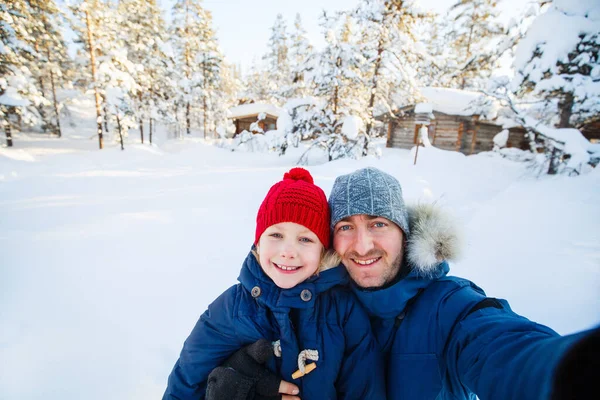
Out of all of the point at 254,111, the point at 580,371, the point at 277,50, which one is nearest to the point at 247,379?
the point at 580,371

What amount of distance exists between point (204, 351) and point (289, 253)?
85 cm

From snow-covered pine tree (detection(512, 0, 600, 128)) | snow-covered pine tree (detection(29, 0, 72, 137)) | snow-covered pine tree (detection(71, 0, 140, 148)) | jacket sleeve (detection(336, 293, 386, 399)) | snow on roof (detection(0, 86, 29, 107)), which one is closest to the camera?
jacket sleeve (detection(336, 293, 386, 399))

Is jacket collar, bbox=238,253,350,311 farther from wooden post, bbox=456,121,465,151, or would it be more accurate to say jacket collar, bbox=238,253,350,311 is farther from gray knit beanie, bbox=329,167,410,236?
wooden post, bbox=456,121,465,151

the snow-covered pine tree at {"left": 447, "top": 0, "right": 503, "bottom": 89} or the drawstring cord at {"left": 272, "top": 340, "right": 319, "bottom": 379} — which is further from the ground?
the snow-covered pine tree at {"left": 447, "top": 0, "right": 503, "bottom": 89}

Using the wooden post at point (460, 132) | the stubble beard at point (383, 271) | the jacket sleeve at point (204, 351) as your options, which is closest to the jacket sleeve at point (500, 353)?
the stubble beard at point (383, 271)

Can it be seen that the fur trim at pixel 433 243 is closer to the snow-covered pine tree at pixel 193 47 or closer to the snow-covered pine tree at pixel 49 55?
the snow-covered pine tree at pixel 49 55

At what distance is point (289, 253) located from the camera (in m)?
1.74

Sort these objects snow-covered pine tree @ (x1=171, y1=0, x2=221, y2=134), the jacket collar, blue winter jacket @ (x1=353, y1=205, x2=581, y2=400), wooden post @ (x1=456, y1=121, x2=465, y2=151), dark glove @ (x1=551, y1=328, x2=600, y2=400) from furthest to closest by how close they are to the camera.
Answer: snow-covered pine tree @ (x1=171, y1=0, x2=221, y2=134)
wooden post @ (x1=456, y1=121, x2=465, y2=151)
the jacket collar
blue winter jacket @ (x1=353, y1=205, x2=581, y2=400)
dark glove @ (x1=551, y1=328, x2=600, y2=400)

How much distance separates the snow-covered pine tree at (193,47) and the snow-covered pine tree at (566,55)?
2705 centimetres

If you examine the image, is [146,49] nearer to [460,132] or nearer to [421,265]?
[460,132]

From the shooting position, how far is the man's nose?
1672 mm

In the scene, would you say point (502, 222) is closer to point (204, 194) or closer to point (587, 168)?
point (587, 168)

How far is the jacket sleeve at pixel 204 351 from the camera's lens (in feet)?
5.65

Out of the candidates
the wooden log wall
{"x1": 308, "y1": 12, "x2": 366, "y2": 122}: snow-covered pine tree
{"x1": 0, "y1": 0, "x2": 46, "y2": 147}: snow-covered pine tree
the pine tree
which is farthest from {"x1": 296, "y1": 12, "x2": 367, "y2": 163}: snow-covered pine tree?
the pine tree
